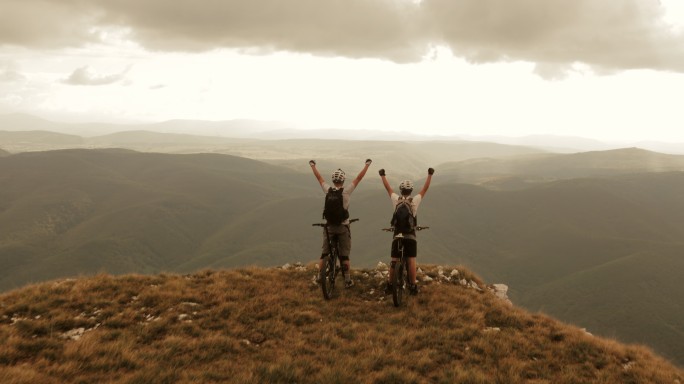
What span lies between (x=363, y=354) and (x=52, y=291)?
32.2 feet

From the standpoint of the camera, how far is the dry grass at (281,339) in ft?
28.1

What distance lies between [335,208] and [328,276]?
2502 millimetres

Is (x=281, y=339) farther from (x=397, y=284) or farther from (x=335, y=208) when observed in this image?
(x=335, y=208)

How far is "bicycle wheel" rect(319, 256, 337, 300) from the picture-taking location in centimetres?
1334

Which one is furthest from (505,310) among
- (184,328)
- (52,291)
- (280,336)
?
(52,291)

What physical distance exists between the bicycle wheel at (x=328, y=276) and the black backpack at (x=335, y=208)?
1.34 m

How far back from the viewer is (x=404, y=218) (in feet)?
42.4

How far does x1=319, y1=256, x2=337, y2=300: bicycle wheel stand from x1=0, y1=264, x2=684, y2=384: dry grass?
1.23 feet

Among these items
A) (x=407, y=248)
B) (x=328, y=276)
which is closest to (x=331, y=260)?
(x=328, y=276)

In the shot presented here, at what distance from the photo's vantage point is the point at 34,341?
924 cm

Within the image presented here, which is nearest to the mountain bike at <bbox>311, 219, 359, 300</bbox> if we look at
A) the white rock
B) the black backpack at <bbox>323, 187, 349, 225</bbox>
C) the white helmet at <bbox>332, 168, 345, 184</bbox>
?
the black backpack at <bbox>323, 187, 349, 225</bbox>

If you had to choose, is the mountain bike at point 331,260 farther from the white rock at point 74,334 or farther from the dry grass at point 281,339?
the white rock at point 74,334

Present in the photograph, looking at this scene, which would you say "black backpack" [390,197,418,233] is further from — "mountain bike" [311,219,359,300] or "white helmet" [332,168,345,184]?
"white helmet" [332,168,345,184]

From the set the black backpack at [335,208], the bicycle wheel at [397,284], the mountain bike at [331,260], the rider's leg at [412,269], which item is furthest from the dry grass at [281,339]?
the black backpack at [335,208]
